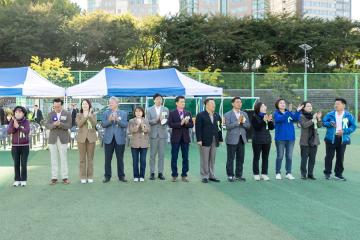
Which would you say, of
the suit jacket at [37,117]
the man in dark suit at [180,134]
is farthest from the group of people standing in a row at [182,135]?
the suit jacket at [37,117]

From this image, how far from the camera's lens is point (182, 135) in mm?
8938

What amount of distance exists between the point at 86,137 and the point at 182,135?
1761mm

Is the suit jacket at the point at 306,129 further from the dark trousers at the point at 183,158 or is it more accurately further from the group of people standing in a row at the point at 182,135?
the dark trousers at the point at 183,158

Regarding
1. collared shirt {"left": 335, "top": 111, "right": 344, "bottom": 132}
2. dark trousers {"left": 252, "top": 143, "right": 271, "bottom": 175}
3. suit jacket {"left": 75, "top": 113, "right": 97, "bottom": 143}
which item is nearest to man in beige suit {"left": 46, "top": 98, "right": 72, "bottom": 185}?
suit jacket {"left": 75, "top": 113, "right": 97, "bottom": 143}

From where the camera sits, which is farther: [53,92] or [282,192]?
[53,92]

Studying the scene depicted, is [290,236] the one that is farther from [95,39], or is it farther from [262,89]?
[95,39]

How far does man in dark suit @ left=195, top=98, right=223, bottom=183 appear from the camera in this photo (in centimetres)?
867

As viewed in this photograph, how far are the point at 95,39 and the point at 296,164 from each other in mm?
30849

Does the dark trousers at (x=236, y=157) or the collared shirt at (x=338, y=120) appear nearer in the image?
the dark trousers at (x=236, y=157)

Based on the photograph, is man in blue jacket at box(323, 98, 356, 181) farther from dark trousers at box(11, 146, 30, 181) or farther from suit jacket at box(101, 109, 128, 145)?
dark trousers at box(11, 146, 30, 181)

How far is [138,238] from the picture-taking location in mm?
5039

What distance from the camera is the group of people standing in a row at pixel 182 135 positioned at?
28.0ft

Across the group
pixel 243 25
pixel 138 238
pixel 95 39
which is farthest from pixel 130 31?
pixel 138 238

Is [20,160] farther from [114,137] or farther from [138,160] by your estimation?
[138,160]
